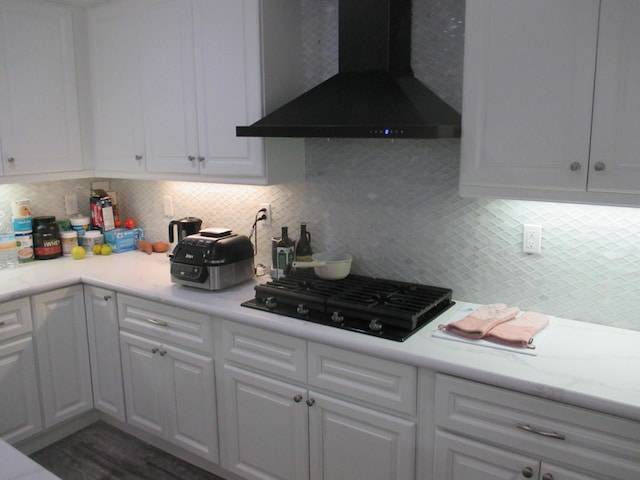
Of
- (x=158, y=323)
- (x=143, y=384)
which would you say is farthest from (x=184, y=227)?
(x=143, y=384)

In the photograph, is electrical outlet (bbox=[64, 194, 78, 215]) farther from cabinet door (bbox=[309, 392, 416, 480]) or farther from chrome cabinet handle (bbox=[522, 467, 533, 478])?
chrome cabinet handle (bbox=[522, 467, 533, 478])

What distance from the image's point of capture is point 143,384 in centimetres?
288

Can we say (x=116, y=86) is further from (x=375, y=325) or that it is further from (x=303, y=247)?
(x=375, y=325)

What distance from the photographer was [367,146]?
2.65 metres

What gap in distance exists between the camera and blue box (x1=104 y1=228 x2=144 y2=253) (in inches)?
139

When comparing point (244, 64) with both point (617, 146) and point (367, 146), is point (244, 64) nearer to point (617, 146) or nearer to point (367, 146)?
point (367, 146)

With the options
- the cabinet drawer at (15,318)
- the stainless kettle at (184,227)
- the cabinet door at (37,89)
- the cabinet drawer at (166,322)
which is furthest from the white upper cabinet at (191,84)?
the cabinet drawer at (15,318)

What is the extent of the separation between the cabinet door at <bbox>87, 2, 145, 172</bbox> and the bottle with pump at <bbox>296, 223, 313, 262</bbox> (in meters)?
1.01

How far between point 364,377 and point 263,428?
61 cm

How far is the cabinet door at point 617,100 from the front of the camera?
1.72 metres

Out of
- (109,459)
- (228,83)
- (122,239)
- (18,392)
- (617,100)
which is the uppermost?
(228,83)

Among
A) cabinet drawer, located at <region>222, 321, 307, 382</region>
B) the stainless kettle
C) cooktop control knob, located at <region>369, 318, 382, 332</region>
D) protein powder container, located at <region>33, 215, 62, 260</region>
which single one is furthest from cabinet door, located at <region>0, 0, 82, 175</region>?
cooktop control knob, located at <region>369, 318, 382, 332</region>

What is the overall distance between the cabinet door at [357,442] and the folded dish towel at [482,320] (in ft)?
1.23

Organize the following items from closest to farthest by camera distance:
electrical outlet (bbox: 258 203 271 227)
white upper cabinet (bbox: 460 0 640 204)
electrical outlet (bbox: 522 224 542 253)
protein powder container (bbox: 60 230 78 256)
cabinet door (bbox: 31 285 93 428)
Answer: white upper cabinet (bbox: 460 0 640 204)
electrical outlet (bbox: 522 224 542 253)
cabinet door (bbox: 31 285 93 428)
electrical outlet (bbox: 258 203 271 227)
protein powder container (bbox: 60 230 78 256)
